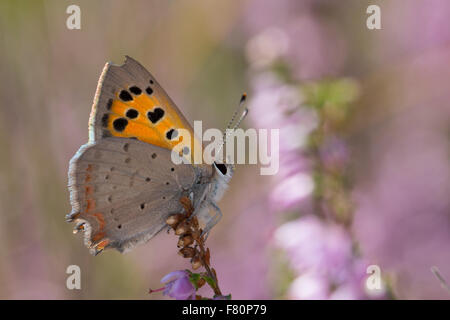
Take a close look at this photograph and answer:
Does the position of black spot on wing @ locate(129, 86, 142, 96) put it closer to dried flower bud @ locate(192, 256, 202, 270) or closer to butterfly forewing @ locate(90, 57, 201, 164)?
butterfly forewing @ locate(90, 57, 201, 164)

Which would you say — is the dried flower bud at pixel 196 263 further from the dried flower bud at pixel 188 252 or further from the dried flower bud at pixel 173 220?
the dried flower bud at pixel 173 220

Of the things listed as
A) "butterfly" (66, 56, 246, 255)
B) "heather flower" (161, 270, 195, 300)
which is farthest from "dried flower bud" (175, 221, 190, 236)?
"butterfly" (66, 56, 246, 255)

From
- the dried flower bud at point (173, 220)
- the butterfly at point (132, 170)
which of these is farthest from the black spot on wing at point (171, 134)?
the dried flower bud at point (173, 220)

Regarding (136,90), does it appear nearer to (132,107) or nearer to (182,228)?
(132,107)

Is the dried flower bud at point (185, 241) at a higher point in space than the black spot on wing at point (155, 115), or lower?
lower

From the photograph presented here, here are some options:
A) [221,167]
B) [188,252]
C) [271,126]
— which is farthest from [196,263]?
[271,126]
